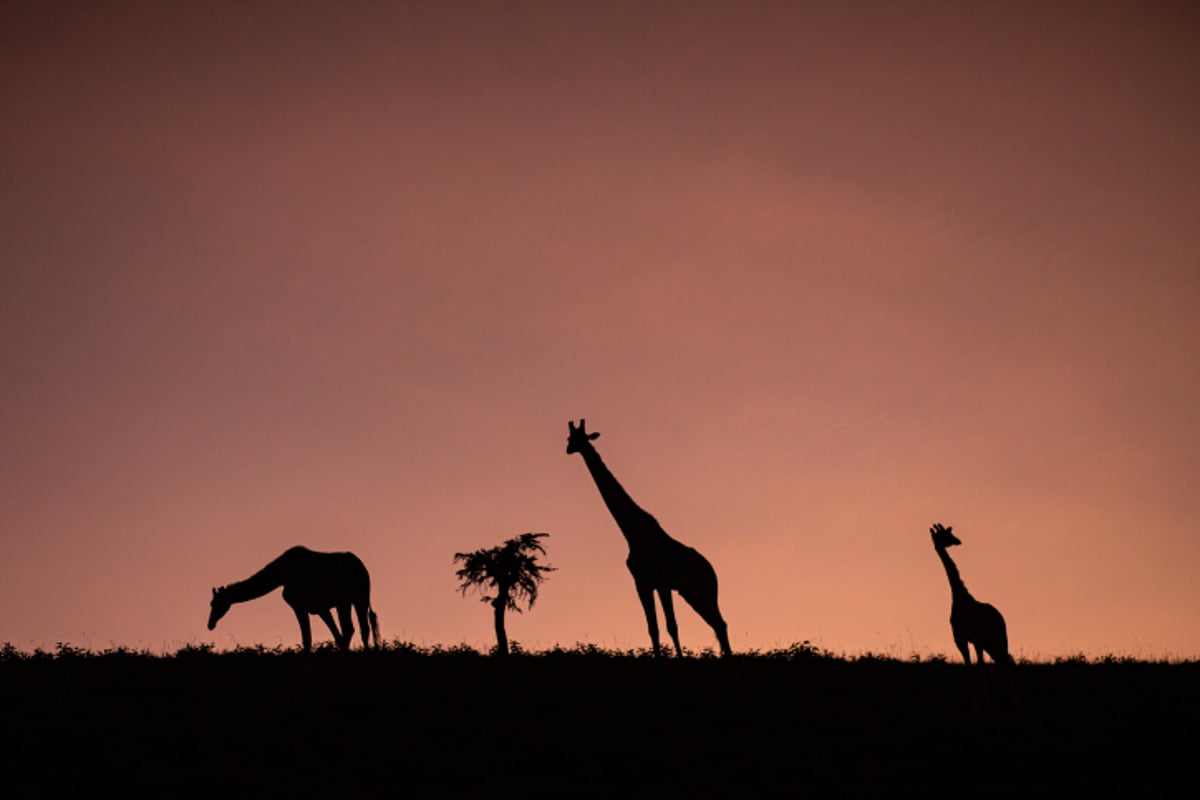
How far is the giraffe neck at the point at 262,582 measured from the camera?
2867 cm

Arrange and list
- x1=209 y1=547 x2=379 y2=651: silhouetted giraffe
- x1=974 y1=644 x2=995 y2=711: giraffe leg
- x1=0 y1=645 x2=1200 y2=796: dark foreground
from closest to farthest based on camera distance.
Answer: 1. x1=0 y1=645 x2=1200 y2=796: dark foreground
2. x1=974 y1=644 x2=995 y2=711: giraffe leg
3. x1=209 y1=547 x2=379 y2=651: silhouetted giraffe

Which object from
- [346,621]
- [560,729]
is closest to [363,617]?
[346,621]

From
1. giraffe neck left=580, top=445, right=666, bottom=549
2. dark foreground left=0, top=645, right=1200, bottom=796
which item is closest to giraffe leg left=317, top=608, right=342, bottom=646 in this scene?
dark foreground left=0, top=645, right=1200, bottom=796

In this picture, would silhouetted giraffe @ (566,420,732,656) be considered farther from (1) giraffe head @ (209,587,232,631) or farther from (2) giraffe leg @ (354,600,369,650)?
(1) giraffe head @ (209,587,232,631)

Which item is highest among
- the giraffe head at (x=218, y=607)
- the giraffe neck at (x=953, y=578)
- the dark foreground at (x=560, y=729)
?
the giraffe head at (x=218, y=607)

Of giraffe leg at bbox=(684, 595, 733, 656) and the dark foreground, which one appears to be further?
giraffe leg at bbox=(684, 595, 733, 656)

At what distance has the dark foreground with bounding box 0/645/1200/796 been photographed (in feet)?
52.7

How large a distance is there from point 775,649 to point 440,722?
11.2 meters

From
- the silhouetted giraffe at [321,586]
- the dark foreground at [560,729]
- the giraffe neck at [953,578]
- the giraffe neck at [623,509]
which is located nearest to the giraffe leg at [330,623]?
the silhouetted giraffe at [321,586]

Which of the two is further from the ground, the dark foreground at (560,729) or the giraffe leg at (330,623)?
the giraffe leg at (330,623)

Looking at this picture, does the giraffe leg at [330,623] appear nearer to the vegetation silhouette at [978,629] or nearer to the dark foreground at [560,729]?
the dark foreground at [560,729]

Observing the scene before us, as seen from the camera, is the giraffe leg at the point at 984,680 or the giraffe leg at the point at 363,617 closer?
the giraffe leg at the point at 984,680

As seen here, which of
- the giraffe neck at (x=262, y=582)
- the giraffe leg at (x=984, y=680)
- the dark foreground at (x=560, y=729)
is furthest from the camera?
the giraffe neck at (x=262, y=582)

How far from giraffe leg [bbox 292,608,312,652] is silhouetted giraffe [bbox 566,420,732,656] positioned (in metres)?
7.62
